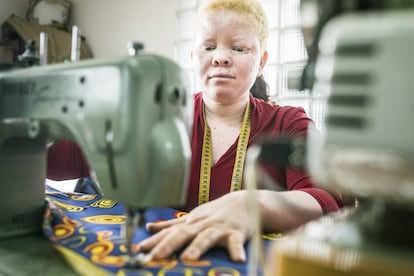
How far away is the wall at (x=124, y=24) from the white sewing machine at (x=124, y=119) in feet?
5.58

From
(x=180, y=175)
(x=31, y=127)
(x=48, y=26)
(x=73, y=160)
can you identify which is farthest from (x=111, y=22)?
(x=180, y=175)

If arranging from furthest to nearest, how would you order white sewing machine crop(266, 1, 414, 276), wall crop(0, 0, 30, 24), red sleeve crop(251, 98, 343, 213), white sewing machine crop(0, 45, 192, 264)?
wall crop(0, 0, 30, 24), red sleeve crop(251, 98, 343, 213), white sewing machine crop(0, 45, 192, 264), white sewing machine crop(266, 1, 414, 276)

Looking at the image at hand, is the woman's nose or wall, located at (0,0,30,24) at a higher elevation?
wall, located at (0,0,30,24)

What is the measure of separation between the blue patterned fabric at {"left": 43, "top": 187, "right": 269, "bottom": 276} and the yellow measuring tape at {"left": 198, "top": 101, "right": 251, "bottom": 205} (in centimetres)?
18

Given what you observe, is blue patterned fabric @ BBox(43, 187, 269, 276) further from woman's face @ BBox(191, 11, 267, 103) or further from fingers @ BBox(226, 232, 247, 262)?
woman's face @ BBox(191, 11, 267, 103)

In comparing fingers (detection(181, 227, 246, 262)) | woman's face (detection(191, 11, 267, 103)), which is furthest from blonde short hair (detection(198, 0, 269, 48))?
fingers (detection(181, 227, 246, 262))

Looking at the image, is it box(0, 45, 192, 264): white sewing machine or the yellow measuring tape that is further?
the yellow measuring tape

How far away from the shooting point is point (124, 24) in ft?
8.42

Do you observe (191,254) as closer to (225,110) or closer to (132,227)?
(132,227)

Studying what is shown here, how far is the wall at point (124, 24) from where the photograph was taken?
2.33 meters

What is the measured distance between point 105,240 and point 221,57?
51 centimetres

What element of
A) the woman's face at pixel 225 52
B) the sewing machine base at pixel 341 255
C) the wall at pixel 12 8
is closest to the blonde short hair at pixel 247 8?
the woman's face at pixel 225 52

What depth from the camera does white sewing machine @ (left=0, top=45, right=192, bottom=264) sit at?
481 mm

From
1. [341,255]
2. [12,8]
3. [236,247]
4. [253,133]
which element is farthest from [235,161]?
[12,8]
